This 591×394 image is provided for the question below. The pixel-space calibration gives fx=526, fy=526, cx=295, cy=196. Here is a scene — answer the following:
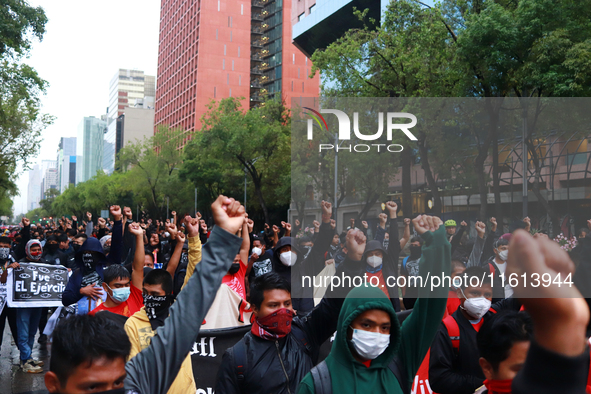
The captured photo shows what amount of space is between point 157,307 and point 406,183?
1929 millimetres

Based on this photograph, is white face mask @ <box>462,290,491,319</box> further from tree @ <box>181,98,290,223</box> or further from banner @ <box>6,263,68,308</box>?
tree @ <box>181,98,290,223</box>

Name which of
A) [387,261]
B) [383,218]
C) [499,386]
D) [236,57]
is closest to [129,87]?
[236,57]

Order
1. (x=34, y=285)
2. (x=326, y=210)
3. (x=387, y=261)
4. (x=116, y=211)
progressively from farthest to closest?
(x=34, y=285) → (x=116, y=211) → (x=387, y=261) → (x=326, y=210)

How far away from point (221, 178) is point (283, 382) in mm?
35476

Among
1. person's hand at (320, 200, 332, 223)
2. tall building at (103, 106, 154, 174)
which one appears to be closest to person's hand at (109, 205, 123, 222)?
person's hand at (320, 200, 332, 223)

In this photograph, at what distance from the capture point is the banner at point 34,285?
23.5 ft

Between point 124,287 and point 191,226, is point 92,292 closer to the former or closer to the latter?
point 124,287

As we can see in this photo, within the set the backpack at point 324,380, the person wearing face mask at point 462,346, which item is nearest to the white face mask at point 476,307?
the person wearing face mask at point 462,346

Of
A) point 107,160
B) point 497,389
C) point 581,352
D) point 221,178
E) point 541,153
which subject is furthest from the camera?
point 107,160

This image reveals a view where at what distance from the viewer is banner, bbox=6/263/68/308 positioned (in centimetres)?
717

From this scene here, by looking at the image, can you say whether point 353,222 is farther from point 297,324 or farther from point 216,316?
point 216,316

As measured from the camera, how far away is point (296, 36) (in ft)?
158

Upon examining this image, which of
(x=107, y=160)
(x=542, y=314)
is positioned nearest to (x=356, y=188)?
(x=542, y=314)

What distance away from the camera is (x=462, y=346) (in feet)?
10.7
